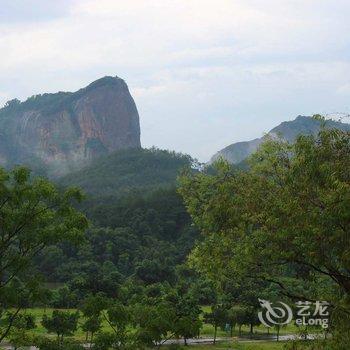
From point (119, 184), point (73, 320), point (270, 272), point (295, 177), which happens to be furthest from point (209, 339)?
point (119, 184)

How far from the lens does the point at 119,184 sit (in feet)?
394

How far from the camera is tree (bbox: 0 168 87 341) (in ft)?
38.7

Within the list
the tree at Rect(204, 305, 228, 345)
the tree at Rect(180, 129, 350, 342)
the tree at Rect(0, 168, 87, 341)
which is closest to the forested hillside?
the tree at Rect(204, 305, 228, 345)

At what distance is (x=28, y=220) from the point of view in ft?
39.0

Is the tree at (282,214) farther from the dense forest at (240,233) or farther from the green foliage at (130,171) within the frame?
the green foliage at (130,171)

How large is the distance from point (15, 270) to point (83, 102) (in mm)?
152401

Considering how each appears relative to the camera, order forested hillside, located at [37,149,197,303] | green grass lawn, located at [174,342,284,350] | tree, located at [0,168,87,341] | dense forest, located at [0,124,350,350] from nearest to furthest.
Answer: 1. dense forest, located at [0,124,350,350]
2. tree, located at [0,168,87,341]
3. green grass lawn, located at [174,342,284,350]
4. forested hillside, located at [37,149,197,303]

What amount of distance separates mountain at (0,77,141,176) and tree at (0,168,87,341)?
144 m

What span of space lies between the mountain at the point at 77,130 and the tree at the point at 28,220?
143626 mm

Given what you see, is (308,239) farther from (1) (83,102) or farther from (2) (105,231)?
(1) (83,102)

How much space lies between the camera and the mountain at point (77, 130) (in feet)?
521

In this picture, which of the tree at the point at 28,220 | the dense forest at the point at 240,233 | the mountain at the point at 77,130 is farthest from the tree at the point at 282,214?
the mountain at the point at 77,130

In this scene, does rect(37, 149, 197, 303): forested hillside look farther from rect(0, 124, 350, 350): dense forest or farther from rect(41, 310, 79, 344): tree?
rect(0, 124, 350, 350): dense forest

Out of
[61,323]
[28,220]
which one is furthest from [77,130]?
[28,220]
